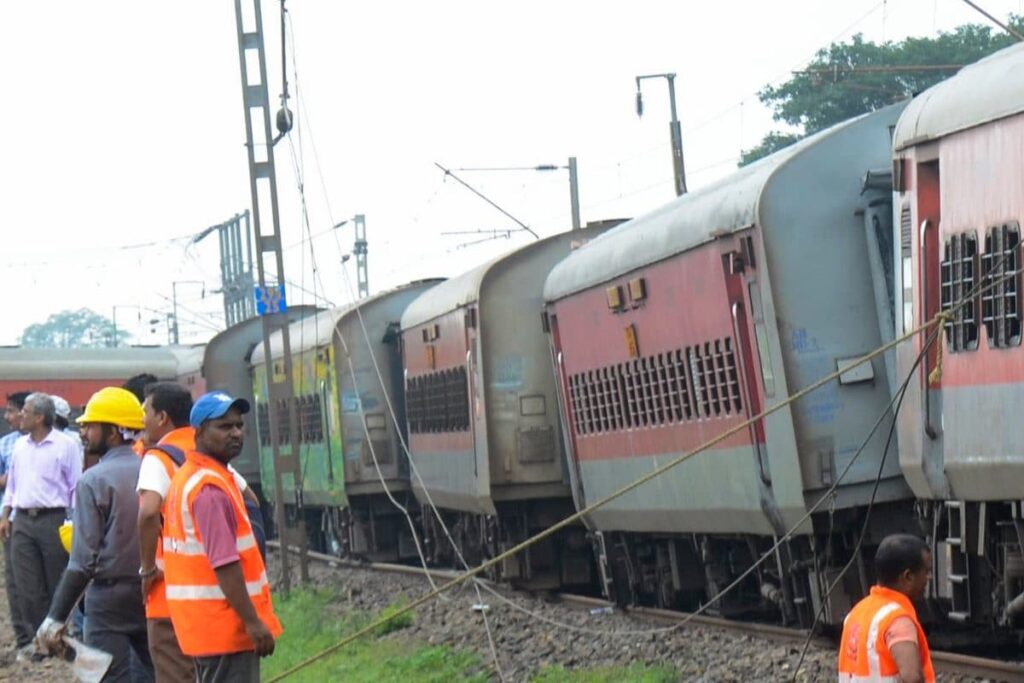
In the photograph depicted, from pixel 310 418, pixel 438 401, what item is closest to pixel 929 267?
pixel 438 401

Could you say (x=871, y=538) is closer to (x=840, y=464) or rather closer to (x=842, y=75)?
(x=840, y=464)

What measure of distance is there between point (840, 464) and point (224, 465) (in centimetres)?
574

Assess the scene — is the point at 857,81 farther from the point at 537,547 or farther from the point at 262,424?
the point at 537,547

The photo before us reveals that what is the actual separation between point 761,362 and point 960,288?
8.60 ft

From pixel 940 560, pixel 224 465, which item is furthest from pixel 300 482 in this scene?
pixel 224 465

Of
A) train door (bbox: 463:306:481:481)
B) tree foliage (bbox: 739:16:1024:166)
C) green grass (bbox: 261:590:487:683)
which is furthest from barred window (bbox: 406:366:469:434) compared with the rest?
tree foliage (bbox: 739:16:1024:166)

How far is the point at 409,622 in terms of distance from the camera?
18141 mm

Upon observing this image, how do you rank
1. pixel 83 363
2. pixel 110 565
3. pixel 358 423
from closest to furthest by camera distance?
1. pixel 110 565
2. pixel 358 423
3. pixel 83 363

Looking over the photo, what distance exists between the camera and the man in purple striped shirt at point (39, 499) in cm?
1365

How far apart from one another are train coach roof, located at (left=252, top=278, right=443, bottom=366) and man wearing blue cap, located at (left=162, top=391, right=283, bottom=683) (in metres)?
17.7

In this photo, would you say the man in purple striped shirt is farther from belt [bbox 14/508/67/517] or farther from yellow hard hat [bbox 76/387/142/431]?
yellow hard hat [bbox 76/387/142/431]

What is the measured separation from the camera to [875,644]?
20.6 ft

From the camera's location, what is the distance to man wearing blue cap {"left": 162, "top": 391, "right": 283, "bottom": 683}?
24.4 ft

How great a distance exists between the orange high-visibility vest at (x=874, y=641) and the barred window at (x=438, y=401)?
14.2 meters
